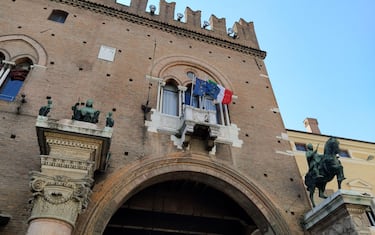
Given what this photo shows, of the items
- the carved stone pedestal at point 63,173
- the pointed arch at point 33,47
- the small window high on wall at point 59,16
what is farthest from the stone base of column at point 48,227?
the small window high on wall at point 59,16

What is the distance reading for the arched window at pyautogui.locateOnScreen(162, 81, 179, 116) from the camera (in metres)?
8.78

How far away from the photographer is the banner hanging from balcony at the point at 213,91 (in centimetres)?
882

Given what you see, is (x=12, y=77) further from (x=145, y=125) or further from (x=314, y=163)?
(x=314, y=163)

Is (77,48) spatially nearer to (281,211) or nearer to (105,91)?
(105,91)

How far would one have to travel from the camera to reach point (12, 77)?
308 inches

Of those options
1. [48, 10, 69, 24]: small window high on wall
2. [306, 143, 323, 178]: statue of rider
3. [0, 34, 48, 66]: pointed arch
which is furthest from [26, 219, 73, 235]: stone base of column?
[48, 10, 69, 24]: small window high on wall

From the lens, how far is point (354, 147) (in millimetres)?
13117

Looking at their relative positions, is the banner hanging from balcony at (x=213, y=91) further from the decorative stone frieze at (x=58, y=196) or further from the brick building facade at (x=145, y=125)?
the decorative stone frieze at (x=58, y=196)

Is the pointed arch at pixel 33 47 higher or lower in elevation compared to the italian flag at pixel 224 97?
higher

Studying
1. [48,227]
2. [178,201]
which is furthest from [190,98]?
[48,227]

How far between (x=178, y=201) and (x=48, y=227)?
4.35m

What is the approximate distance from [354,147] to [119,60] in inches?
412

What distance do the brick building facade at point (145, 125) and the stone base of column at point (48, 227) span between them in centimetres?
122

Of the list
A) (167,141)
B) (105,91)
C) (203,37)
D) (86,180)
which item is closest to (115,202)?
(86,180)
